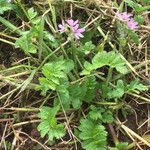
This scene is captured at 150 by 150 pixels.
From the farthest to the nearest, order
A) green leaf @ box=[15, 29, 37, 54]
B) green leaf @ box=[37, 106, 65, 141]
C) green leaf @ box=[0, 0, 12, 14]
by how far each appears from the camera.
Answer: green leaf @ box=[0, 0, 12, 14]
green leaf @ box=[15, 29, 37, 54]
green leaf @ box=[37, 106, 65, 141]

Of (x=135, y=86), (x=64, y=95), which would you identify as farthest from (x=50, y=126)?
(x=135, y=86)

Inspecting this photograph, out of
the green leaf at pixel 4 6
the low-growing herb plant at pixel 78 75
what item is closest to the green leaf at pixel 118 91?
the low-growing herb plant at pixel 78 75

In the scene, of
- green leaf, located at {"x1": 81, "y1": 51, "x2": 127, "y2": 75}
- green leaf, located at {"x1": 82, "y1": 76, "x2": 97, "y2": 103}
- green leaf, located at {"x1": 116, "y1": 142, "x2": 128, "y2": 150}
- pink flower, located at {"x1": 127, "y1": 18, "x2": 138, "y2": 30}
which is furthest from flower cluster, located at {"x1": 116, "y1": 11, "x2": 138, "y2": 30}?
green leaf, located at {"x1": 116, "y1": 142, "x2": 128, "y2": 150}

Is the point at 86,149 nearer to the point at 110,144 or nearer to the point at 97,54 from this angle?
the point at 110,144

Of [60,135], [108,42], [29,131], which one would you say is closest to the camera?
[60,135]

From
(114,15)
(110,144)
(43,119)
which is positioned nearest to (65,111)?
(43,119)

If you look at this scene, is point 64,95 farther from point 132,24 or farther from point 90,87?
point 132,24

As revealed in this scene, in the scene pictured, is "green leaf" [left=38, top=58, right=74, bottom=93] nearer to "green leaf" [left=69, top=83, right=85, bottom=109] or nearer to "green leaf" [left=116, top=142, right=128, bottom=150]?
"green leaf" [left=69, top=83, right=85, bottom=109]
